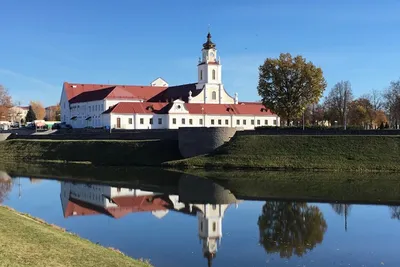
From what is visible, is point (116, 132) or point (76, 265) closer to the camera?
point (76, 265)

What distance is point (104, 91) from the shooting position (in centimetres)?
8644

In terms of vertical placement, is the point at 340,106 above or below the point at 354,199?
above

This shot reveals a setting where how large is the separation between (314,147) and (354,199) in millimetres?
20209

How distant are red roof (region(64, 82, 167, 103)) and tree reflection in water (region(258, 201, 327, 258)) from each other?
57.6 metres

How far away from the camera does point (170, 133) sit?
61.4 metres

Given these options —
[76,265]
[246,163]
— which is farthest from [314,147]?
[76,265]

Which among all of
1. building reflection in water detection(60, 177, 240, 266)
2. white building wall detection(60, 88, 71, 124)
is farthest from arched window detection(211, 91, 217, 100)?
building reflection in water detection(60, 177, 240, 266)

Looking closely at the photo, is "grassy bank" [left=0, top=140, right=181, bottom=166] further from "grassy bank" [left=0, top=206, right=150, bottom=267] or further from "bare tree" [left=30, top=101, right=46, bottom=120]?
"bare tree" [left=30, top=101, right=46, bottom=120]

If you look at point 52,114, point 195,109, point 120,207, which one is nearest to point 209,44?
point 195,109

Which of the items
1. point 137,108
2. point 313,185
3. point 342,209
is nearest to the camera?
point 342,209

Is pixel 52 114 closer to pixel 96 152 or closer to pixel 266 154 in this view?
pixel 96 152

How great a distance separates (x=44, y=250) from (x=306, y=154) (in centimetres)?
4014

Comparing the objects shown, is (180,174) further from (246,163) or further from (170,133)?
(170,133)

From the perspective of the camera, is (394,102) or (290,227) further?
(394,102)
